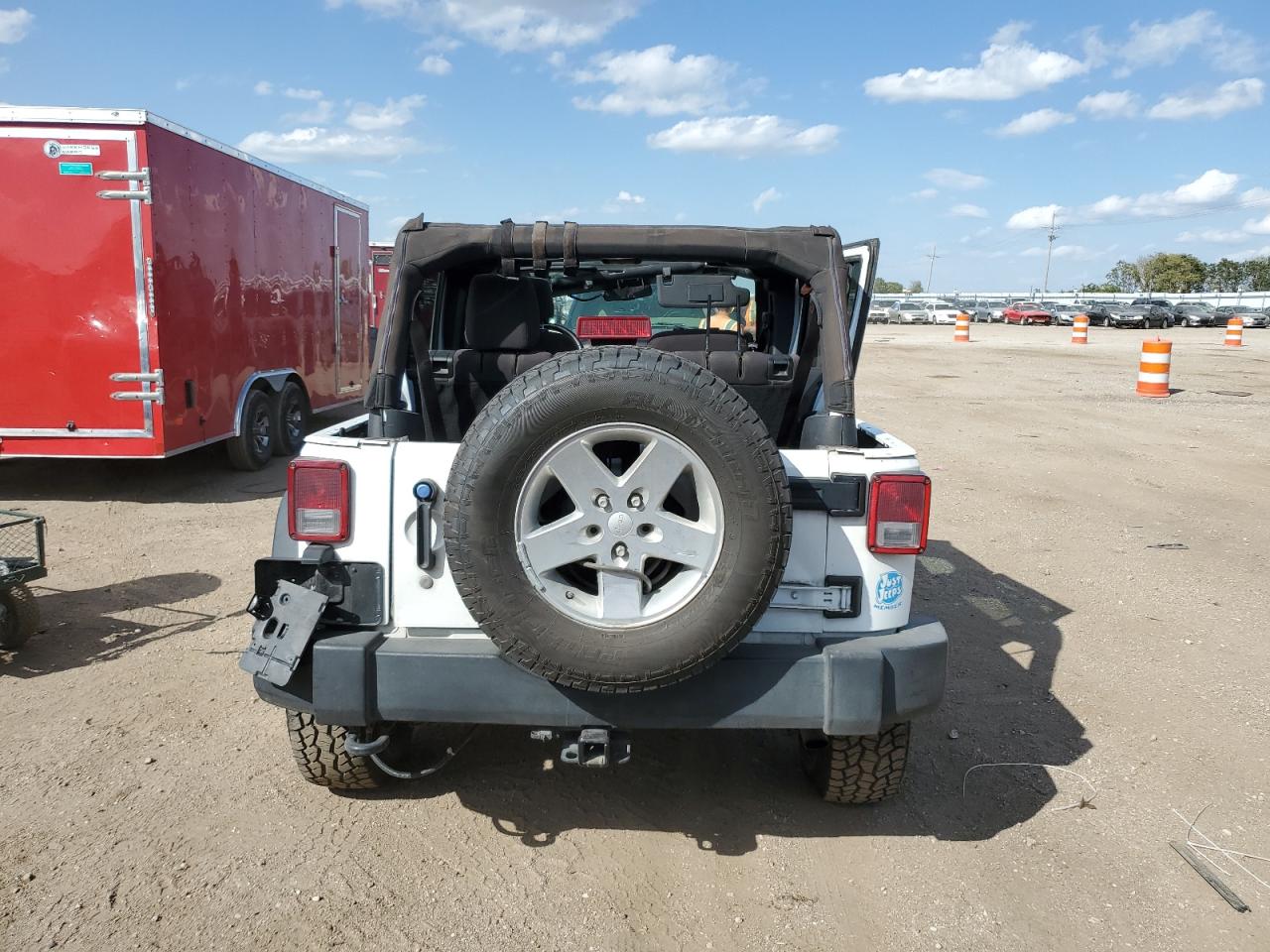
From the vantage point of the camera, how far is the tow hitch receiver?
2945 millimetres

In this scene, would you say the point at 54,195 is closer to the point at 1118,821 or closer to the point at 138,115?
the point at 138,115

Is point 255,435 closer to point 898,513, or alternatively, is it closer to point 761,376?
point 761,376

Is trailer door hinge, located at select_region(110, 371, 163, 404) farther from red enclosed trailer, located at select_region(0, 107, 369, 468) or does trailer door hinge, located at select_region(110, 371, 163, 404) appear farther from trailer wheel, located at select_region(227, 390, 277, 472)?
trailer wheel, located at select_region(227, 390, 277, 472)

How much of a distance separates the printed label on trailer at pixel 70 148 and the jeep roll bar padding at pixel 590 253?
542 cm

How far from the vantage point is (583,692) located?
9.52 ft

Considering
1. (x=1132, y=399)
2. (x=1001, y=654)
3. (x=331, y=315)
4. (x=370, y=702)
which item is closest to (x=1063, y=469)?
(x=1001, y=654)

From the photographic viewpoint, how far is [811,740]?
3492mm

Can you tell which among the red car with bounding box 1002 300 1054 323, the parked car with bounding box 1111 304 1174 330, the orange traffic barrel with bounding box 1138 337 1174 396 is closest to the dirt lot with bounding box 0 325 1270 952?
the orange traffic barrel with bounding box 1138 337 1174 396

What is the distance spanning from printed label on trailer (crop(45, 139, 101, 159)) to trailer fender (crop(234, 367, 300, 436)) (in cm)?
259

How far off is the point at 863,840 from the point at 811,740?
0.37 m

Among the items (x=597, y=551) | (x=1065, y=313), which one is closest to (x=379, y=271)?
(x=597, y=551)

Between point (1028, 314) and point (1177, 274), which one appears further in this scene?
point (1177, 274)

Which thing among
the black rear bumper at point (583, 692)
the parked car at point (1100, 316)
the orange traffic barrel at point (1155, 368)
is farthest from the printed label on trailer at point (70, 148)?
the parked car at point (1100, 316)

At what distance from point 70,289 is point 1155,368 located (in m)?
16.3
